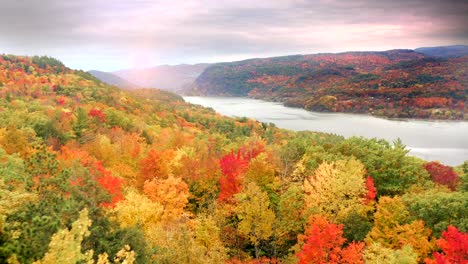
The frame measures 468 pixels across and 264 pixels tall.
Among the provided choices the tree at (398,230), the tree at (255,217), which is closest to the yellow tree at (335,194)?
the tree at (398,230)

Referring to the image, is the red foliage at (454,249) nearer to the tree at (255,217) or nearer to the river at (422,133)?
the tree at (255,217)

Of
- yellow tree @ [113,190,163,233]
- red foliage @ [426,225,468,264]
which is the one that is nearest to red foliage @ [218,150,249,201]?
yellow tree @ [113,190,163,233]

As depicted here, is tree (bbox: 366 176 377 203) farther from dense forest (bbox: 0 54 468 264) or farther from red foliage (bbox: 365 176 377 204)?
dense forest (bbox: 0 54 468 264)

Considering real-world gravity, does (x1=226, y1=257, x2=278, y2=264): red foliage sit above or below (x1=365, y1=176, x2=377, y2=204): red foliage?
below

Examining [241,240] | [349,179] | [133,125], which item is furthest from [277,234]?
[133,125]

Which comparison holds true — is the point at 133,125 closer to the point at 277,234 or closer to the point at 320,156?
the point at 320,156
